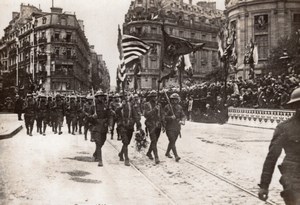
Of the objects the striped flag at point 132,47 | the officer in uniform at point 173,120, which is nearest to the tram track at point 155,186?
the officer in uniform at point 173,120

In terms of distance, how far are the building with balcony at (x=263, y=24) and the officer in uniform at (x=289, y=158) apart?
145 ft

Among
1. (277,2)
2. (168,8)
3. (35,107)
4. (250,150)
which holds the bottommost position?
(250,150)

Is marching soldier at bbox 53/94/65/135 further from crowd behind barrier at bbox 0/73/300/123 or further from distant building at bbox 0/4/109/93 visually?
distant building at bbox 0/4/109/93

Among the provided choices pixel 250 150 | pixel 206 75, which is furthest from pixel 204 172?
pixel 206 75

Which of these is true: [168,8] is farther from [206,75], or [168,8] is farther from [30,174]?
[30,174]

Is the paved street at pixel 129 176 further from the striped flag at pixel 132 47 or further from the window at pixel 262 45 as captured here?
the window at pixel 262 45

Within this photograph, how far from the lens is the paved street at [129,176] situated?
711 centimetres

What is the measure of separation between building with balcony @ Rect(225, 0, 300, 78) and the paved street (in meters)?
36.1

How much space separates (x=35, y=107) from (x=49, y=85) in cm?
4330

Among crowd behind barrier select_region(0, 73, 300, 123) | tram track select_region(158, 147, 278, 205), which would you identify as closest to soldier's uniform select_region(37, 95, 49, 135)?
crowd behind barrier select_region(0, 73, 300, 123)

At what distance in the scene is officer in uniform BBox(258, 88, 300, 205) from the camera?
3.95 m

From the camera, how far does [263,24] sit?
49.1 m

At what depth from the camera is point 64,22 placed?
6238cm

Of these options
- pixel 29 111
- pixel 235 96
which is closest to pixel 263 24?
pixel 235 96
